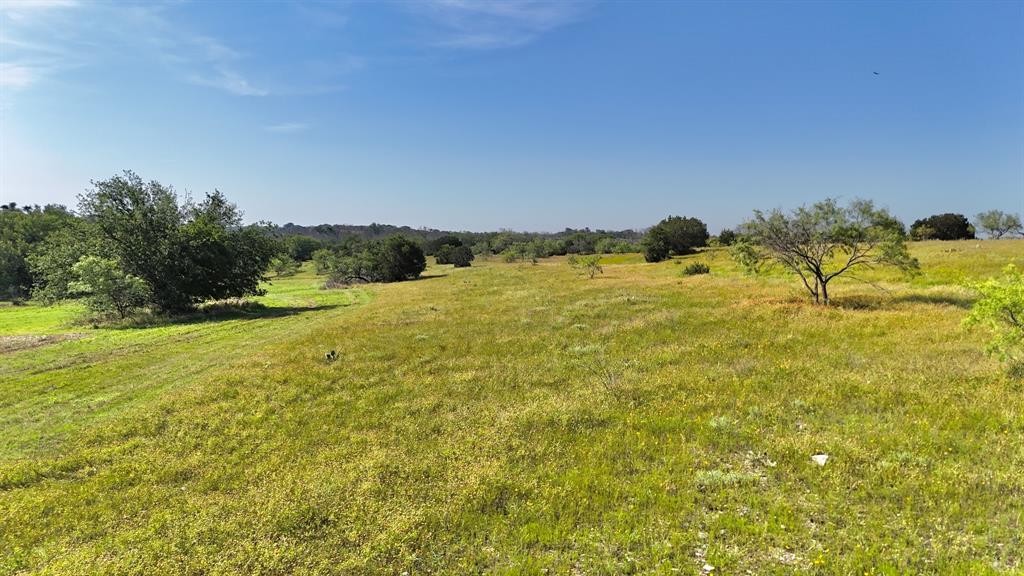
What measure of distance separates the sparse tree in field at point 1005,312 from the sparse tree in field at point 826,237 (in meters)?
13.0

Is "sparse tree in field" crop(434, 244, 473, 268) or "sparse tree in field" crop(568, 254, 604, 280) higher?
"sparse tree in field" crop(434, 244, 473, 268)

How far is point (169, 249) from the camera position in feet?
114

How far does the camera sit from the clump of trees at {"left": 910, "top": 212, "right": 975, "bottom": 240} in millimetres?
59250

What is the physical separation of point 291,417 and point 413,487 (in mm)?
5739

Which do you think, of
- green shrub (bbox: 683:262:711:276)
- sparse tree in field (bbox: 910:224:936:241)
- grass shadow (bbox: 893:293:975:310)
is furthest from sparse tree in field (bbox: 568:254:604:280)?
sparse tree in field (bbox: 910:224:936:241)

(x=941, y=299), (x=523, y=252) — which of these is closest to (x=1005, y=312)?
(x=941, y=299)

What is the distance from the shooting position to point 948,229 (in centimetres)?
5931

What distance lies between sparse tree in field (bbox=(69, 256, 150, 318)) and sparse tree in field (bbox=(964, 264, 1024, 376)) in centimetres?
4497

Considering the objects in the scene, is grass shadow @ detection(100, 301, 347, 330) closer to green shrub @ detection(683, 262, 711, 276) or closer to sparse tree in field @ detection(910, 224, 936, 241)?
green shrub @ detection(683, 262, 711, 276)

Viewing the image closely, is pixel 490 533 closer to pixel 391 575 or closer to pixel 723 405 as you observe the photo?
pixel 391 575

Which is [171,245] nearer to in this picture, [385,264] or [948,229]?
[385,264]

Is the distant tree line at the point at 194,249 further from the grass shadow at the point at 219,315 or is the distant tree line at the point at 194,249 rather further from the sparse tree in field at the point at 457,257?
the sparse tree in field at the point at 457,257

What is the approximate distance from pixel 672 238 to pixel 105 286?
78429mm

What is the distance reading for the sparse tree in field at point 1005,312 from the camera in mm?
10359
